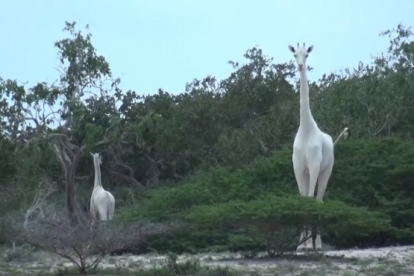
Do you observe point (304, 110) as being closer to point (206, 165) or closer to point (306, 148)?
point (306, 148)

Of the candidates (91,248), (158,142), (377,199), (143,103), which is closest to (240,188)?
(377,199)

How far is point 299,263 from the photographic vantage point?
54.4 feet

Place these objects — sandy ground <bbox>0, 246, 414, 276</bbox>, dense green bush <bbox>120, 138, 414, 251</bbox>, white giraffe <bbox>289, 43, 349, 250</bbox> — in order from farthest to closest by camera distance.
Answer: dense green bush <bbox>120, 138, 414, 251</bbox>
white giraffe <bbox>289, 43, 349, 250</bbox>
sandy ground <bbox>0, 246, 414, 276</bbox>

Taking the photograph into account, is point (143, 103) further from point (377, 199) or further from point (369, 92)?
point (377, 199)

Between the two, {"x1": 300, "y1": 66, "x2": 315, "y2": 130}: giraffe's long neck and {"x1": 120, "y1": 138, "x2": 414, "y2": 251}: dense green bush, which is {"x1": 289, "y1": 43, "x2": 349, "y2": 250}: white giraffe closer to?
{"x1": 300, "y1": 66, "x2": 315, "y2": 130}: giraffe's long neck

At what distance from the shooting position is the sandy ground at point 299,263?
1555cm

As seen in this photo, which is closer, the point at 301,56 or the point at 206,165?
the point at 301,56

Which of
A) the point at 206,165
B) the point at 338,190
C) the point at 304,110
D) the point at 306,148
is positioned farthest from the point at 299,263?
the point at 206,165

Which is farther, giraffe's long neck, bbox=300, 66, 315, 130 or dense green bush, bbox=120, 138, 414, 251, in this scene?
dense green bush, bbox=120, 138, 414, 251

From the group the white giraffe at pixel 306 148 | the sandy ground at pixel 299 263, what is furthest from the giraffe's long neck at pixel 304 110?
the sandy ground at pixel 299 263


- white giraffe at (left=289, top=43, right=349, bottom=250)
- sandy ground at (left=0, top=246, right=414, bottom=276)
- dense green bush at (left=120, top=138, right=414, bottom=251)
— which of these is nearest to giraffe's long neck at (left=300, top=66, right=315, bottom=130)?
white giraffe at (left=289, top=43, right=349, bottom=250)

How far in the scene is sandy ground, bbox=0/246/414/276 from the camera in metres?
15.6

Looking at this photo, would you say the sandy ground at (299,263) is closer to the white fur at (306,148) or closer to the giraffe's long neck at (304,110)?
the white fur at (306,148)

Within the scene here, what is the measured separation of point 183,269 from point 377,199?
8.21 m
